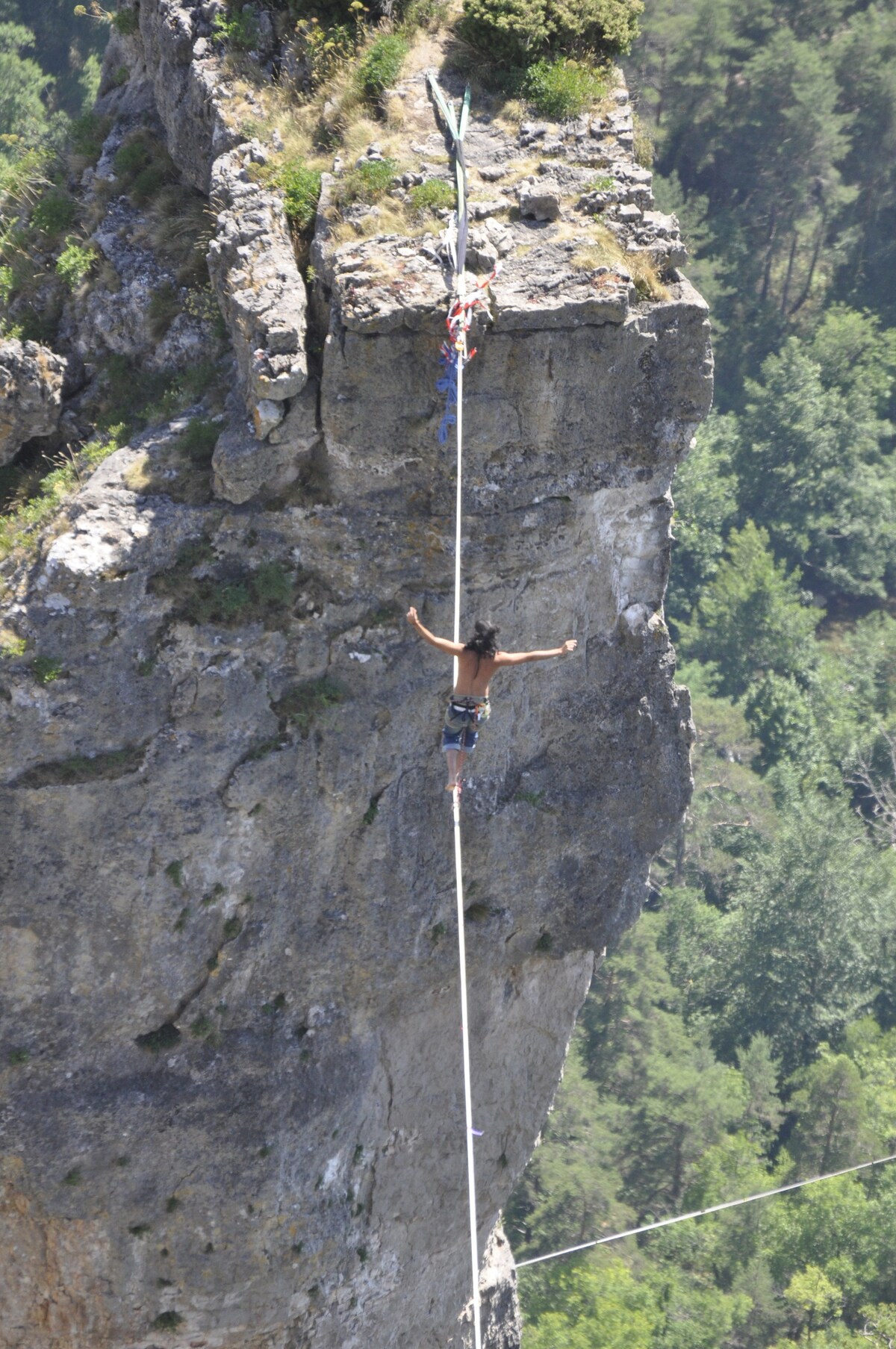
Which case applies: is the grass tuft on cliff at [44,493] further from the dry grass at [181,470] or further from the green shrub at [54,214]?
the green shrub at [54,214]

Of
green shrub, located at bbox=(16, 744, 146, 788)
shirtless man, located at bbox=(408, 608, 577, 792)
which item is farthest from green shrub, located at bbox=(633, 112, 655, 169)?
green shrub, located at bbox=(16, 744, 146, 788)

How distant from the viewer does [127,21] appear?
1451 centimetres

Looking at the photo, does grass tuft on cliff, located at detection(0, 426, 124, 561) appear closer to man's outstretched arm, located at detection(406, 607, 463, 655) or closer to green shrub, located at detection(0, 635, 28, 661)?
green shrub, located at detection(0, 635, 28, 661)

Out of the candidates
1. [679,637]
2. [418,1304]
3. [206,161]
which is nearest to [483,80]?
[206,161]

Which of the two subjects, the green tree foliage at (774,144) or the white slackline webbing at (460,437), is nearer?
the white slackline webbing at (460,437)

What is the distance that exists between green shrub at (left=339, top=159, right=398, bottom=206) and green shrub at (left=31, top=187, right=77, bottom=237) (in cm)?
330

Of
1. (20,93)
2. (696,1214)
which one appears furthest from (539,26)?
(20,93)

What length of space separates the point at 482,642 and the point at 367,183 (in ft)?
11.8

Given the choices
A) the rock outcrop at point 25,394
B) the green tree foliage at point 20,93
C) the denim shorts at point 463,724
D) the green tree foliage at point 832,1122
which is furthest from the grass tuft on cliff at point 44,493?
the green tree foliage at point 20,93

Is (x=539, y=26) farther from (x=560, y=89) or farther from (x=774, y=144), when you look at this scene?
(x=774, y=144)

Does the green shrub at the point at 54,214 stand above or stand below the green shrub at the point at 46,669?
above

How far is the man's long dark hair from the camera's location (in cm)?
1104

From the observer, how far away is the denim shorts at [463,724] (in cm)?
1149

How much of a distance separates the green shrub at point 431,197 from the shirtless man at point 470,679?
307 cm
